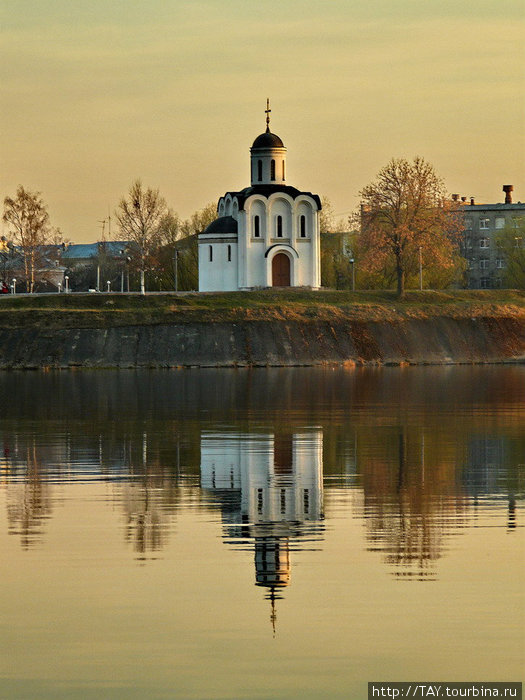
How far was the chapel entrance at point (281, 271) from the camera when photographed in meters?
119

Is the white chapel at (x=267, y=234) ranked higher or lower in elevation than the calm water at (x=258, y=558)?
higher

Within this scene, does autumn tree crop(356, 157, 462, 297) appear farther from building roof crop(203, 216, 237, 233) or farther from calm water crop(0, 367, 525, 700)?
calm water crop(0, 367, 525, 700)

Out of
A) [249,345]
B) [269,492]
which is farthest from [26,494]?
[249,345]

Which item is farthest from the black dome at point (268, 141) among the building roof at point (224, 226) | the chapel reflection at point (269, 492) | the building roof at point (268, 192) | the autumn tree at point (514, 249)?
the chapel reflection at point (269, 492)

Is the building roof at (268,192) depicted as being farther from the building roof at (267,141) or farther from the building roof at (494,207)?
the building roof at (494,207)

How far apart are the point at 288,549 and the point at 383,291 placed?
325 feet

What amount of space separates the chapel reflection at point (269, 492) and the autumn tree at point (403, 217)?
78896 millimetres

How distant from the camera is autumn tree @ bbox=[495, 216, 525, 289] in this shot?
6216 inches

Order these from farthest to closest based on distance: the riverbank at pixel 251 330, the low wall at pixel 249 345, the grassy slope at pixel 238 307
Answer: the grassy slope at pixel 238 307 < the riverbank at pixel 251 330 < the low wall at pixel 249 345

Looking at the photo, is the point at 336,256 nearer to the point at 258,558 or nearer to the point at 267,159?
the point at 267,159

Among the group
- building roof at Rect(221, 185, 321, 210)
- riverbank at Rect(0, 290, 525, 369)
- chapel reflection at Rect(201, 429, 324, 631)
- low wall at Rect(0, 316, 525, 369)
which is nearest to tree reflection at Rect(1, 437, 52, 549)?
chapel reflection at Rect(201, 429, 324, 631)

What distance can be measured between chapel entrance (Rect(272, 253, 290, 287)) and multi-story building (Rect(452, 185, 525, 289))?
68.3 metres

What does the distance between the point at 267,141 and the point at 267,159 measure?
155cm

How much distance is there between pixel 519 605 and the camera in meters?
17.3
